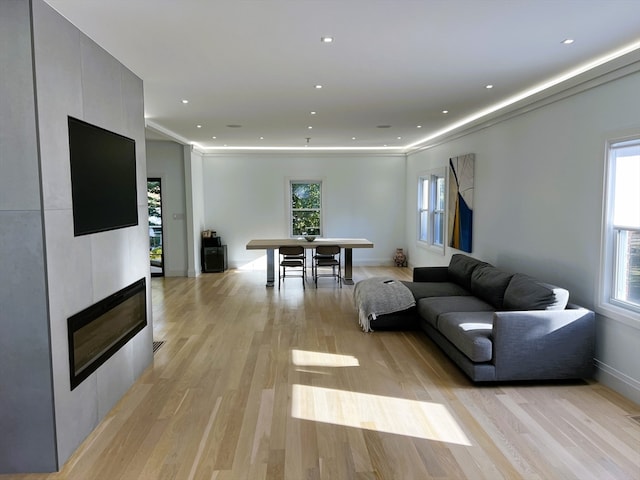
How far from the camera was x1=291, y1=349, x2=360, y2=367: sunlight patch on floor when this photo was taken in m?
3.95

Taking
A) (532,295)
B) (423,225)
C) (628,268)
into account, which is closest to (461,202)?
(423,225)

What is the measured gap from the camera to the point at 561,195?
4.08 metres

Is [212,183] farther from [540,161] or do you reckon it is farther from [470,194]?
[540,161]

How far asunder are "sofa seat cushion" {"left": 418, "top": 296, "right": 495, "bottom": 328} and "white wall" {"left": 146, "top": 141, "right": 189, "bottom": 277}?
5.46 meters

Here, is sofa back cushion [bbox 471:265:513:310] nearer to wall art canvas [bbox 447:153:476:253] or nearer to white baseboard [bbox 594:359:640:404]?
white baseboard [bbox 594:359:640:404]

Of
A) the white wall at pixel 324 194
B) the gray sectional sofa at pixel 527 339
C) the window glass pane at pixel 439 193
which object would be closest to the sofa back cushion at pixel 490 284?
the gray sectional sofa at pixel 527 339

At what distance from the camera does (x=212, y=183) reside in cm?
943

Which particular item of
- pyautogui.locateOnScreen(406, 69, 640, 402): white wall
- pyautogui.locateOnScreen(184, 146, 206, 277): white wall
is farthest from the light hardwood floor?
pyautogui.locateOnScreen(184, 146, 206, 277): white wall

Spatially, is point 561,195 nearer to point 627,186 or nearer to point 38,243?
point 627,186

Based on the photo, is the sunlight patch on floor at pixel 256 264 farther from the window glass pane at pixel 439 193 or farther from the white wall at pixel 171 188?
the window glass pane at pixel 439 193

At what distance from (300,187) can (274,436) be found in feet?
24.1

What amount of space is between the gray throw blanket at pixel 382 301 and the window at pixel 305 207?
4628 mm

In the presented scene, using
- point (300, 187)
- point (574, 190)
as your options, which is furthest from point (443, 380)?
point (300, 187)

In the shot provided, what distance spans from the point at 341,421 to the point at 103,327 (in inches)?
70.3
